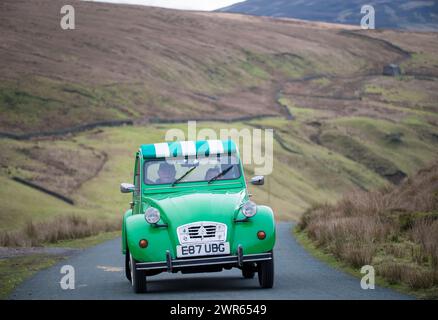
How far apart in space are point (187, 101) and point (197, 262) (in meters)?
110

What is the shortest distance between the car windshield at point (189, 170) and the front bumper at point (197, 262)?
2328 mm

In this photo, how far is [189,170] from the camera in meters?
15.8

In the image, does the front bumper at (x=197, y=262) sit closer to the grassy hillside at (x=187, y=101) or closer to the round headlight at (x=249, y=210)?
the round headlight at (x=249, y=210)

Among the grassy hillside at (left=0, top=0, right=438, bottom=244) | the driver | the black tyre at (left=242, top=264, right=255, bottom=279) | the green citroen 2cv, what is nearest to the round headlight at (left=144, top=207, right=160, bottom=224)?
the green citroen 2cv

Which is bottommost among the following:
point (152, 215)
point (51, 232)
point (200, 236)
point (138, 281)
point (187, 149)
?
point (51, 232)

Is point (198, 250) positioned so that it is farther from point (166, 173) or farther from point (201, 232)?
point (166, 173)

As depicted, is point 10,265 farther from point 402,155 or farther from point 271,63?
point 271,63

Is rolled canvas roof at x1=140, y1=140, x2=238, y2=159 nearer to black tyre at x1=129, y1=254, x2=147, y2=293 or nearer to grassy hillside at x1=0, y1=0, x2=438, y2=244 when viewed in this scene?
black tyre at x1=129, y1=254, x2=147, y2=293

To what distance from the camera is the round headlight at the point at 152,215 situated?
13820mm

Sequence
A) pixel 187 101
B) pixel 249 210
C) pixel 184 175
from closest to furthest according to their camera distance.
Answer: pixel 249 210, pixel 184 175, pixel 187 101

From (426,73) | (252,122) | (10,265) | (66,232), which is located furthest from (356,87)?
(10,265)

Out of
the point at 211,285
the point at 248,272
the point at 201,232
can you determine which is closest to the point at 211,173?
the point at 248,272

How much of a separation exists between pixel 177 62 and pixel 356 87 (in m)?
29.5

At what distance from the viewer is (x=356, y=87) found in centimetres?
15275
